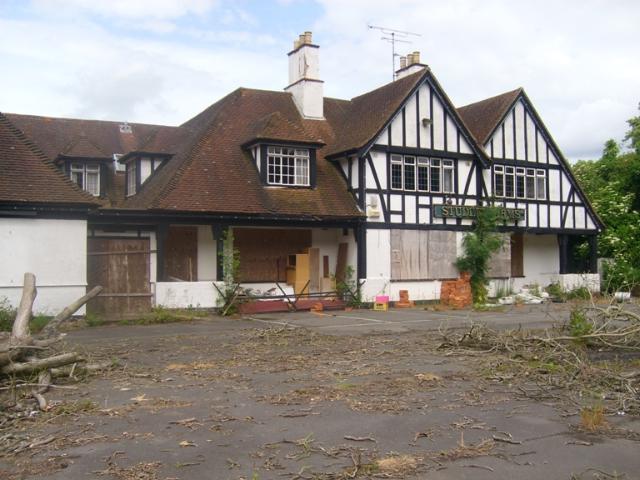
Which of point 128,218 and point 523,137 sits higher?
point 523,137

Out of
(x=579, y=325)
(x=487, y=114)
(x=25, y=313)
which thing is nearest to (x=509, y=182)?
(x=487, y=114)

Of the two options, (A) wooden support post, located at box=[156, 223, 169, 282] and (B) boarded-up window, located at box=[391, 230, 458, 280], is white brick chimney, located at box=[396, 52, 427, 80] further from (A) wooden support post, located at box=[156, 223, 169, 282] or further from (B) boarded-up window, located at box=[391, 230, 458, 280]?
(A) wooden support post, located at box=[156, 223, 169, 282]

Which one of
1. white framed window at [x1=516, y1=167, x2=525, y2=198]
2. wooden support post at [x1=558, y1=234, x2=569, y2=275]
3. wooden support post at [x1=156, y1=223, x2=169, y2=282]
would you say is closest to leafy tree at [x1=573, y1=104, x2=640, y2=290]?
wooden support post at [x1=558, y1=234, x2=569, y2=275]

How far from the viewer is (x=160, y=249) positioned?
20.1m

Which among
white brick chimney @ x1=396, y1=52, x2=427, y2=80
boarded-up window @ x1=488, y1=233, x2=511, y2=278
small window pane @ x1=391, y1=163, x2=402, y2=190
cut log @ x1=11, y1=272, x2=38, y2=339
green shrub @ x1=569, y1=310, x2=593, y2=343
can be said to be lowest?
green shrub @ x1=569, y1=310, x2=593, y2=343

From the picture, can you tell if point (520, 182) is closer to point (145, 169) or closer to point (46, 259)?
point (145, 169)

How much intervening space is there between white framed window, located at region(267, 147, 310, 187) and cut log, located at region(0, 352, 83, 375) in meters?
14.0

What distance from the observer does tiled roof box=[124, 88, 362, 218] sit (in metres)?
21.1

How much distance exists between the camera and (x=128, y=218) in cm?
1981

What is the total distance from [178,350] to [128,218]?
7.75m

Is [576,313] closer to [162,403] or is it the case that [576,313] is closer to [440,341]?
[440,341]

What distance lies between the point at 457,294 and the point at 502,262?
3.70 meters

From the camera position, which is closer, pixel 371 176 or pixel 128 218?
pixel 128 218

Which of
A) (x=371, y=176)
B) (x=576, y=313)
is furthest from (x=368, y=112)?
(x=576, y=313)
